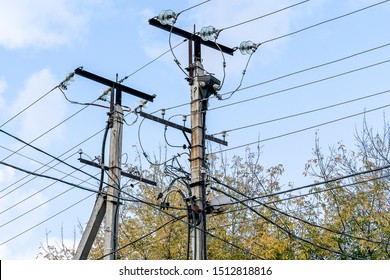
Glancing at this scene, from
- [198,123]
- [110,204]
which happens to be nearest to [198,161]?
[198,123]

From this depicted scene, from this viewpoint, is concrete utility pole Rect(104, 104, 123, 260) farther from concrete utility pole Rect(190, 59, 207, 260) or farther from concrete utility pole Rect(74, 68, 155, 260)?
concrete utility pole Rect(190, 59, 207, 260)

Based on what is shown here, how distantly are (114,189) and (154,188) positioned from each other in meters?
11.0

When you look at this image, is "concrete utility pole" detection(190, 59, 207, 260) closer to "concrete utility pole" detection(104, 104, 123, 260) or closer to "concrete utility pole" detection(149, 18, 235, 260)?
"concrete utility pole" detection(149, 18, 235, 260)

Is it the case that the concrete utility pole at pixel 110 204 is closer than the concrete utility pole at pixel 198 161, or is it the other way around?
the concrete utility pole at pixel 198 161

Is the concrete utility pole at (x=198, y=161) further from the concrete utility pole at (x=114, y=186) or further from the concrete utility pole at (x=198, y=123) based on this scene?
the concrete utility pole at (x=114, y=186)

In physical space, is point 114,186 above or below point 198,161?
above

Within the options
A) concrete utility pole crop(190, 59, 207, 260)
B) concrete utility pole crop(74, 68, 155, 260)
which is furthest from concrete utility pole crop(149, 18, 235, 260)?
concrete utility pole crop(74, 68, 155, 260)

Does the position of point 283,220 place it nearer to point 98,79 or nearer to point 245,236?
point 245,236

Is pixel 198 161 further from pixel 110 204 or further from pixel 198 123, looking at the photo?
pixel 110 204

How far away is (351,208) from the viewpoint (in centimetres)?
2475

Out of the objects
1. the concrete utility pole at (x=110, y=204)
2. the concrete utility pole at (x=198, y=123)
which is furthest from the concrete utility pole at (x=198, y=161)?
the concrete utility pole at (x=110, y=204)

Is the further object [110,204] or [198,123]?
[110,204]

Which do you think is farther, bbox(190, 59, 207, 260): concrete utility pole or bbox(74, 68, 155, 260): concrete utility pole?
bbox(74, 68, 155, 260): concrete utility pole

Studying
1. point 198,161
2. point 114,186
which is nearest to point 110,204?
point 114,186
